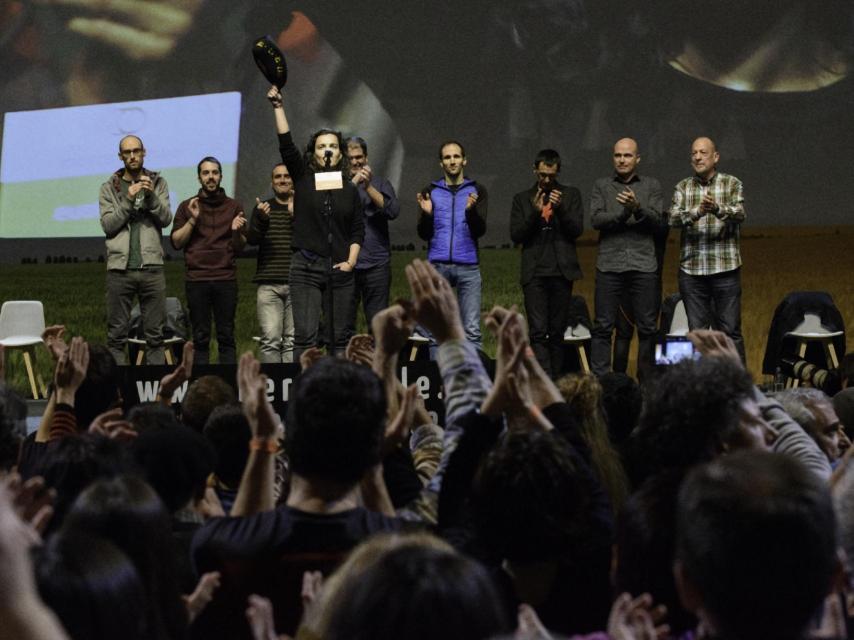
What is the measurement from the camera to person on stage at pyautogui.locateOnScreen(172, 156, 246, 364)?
273 inches

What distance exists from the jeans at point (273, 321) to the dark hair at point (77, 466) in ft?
15.8

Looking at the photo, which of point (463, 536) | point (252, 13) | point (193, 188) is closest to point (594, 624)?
point (463, 536)

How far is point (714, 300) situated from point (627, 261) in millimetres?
522

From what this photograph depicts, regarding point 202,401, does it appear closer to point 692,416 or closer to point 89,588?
point 692,416

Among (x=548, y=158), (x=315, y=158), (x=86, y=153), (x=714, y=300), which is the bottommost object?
(x=714, y=300)

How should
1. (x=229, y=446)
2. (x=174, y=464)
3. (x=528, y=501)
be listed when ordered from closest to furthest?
(x=528, y=501), (x=174, y=464), (x=229, y=446)

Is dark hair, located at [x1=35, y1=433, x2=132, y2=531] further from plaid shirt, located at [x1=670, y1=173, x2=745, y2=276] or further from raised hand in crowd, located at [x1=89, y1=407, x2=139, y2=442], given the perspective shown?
plaid shirt, located at [x1=670, y1=173, x2=745, y2=276]

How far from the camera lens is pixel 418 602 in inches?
42.7

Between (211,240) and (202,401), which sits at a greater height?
(211,240)

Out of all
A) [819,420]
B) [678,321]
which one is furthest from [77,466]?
[678,321]

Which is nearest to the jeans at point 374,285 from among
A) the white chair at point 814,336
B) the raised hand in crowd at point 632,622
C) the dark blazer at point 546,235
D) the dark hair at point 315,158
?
the dark hair at point 315,158

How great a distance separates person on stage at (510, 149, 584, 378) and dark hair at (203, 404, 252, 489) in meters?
3.96

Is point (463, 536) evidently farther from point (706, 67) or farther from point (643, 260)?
point (706, 67)

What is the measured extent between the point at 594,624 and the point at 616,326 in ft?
17.1
